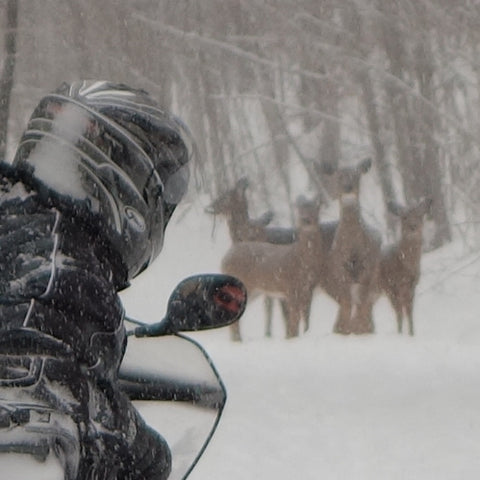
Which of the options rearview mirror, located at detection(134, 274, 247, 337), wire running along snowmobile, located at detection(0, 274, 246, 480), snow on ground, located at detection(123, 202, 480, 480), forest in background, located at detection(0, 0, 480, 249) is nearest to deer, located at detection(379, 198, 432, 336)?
snow on ground, located at detection(123, 202, 480, 480)

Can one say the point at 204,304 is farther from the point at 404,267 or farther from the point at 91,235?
the point at 404,267

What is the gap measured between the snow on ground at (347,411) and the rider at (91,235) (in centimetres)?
553

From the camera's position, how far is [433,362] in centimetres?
1248

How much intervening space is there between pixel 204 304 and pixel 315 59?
70.9 feet

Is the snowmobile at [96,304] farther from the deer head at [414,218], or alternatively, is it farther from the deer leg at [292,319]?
the deer head at [414,218]

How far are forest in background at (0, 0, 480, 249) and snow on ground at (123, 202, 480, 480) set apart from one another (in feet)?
20.4

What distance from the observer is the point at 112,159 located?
6.33ft

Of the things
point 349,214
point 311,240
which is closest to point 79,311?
point 349,214

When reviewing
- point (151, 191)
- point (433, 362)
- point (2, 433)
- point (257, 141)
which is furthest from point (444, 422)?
point (257, 141)

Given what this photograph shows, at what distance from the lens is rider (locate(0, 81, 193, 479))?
1.62 meters

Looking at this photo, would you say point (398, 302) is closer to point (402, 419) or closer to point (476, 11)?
point (476, 11)

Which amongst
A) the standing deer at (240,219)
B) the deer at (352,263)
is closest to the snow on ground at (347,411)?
the deer at (352,263)

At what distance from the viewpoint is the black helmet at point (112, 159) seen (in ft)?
6.12

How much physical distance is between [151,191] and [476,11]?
65.0ft
